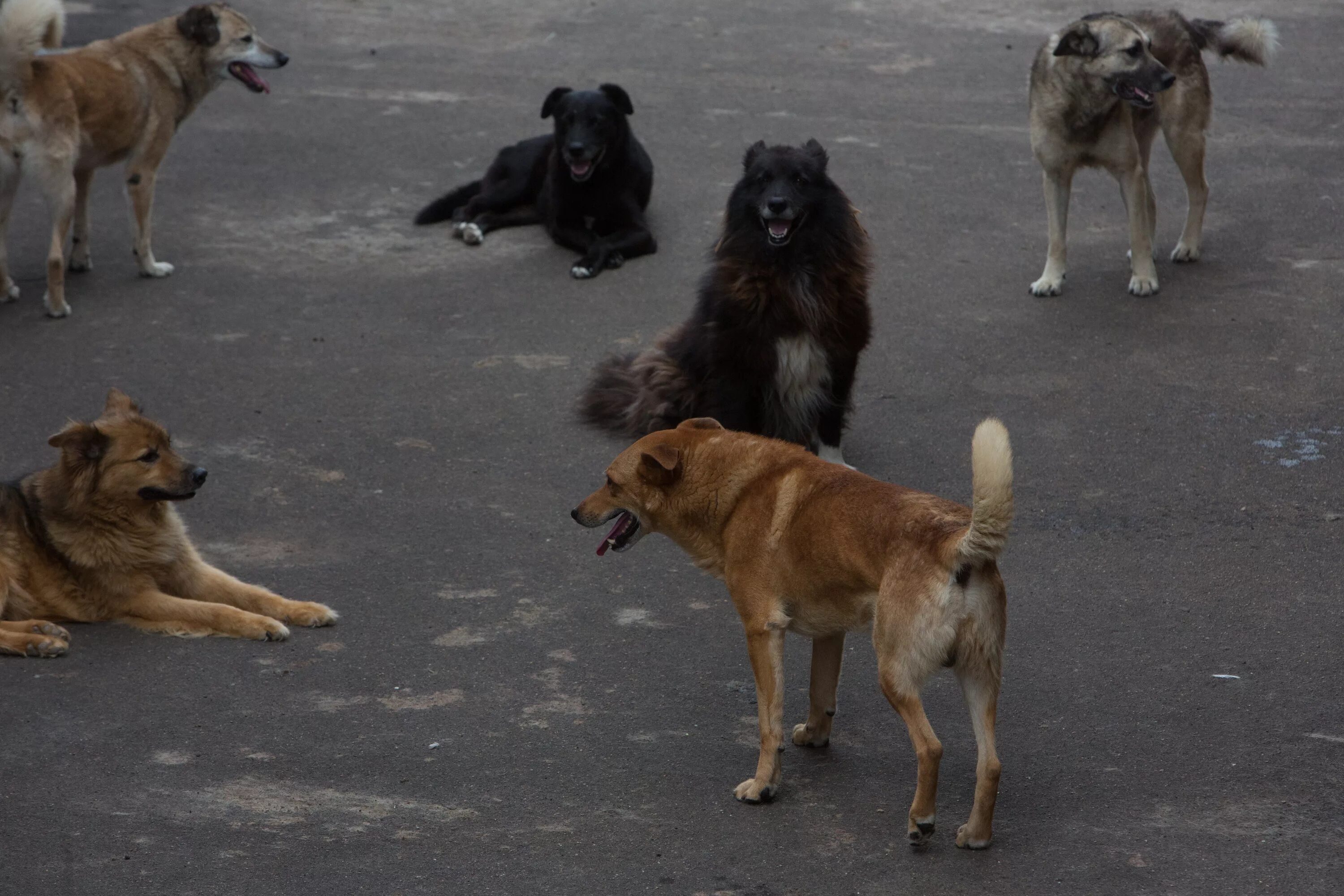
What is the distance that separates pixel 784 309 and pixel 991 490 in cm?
339

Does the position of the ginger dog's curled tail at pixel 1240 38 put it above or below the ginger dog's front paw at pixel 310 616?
above

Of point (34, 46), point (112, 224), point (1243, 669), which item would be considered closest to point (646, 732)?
point (1243, 669)

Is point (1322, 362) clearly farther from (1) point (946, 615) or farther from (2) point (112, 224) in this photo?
(2) point (112, 224)

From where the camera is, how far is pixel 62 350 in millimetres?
9133

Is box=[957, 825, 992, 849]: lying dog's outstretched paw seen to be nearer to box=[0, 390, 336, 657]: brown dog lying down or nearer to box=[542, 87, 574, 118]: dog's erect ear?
box=[0, 390, 336, 657]: brown dog lying down

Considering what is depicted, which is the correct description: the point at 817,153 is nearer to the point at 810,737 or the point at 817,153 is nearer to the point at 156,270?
the point at 810,737

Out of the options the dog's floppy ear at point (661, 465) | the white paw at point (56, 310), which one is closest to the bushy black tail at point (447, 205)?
the white paw at point (56, 310)

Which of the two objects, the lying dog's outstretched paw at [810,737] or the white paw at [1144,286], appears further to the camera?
the white paw at [1144,286]

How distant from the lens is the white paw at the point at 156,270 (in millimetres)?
10258

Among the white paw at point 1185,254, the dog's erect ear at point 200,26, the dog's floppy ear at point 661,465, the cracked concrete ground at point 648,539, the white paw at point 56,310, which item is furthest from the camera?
the dog's erect ear at point 200,26

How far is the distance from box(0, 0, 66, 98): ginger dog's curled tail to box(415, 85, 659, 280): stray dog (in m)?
3.12

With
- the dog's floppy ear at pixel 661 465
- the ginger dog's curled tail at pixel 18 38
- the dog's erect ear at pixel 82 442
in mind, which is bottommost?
the dog's erect ear at pixel 82 442

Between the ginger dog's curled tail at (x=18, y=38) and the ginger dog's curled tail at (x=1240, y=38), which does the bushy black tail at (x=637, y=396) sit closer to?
the ginger dog's curled tail at (x=18, y=38)

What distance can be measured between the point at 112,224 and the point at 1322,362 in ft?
28.5
